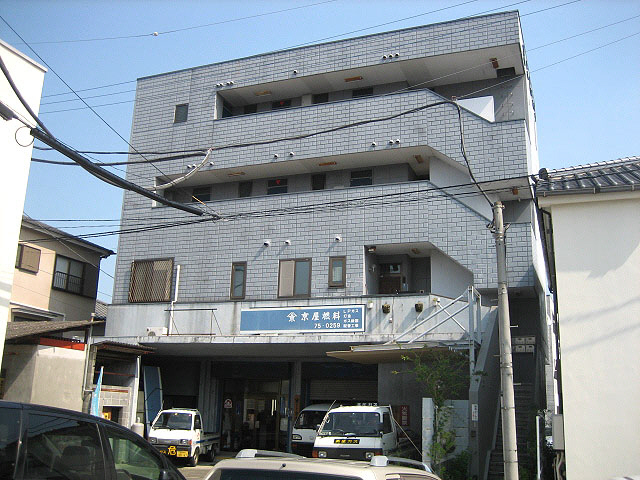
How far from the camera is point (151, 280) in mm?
27812

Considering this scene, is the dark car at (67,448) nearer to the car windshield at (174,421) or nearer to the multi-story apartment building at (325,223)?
the multi-story apartment building at (325,223)

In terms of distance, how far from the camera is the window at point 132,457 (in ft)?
21.4

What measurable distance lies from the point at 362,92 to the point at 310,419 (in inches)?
546

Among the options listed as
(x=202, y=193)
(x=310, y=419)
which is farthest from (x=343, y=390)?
(x=202, y=193)

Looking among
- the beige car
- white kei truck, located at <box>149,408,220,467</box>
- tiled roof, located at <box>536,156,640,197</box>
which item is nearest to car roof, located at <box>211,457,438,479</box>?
the beige car

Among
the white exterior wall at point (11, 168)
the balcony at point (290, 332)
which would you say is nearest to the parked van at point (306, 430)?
the balcony at point (290, 332)

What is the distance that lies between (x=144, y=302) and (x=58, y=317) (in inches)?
236

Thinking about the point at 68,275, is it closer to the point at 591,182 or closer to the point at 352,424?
the point at 352,424

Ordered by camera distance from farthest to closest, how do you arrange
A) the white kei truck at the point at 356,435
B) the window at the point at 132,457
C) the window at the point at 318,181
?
the window at the point at 318,181 → the white kei truck at the point at 356,435 → the window at the point at 132,457

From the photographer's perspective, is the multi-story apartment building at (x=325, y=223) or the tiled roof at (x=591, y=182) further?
the multi-story apartment building at (x=325, y=223)

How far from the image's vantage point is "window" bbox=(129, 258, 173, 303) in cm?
2744

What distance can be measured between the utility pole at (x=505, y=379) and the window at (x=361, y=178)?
14.0m

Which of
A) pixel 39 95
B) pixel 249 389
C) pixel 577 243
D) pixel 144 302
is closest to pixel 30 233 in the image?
pixel 144 302

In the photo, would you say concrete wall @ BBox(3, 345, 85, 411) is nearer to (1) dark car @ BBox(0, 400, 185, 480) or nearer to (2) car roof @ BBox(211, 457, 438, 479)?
(1) dark car @ BBox(0, 400, 185, 480)
